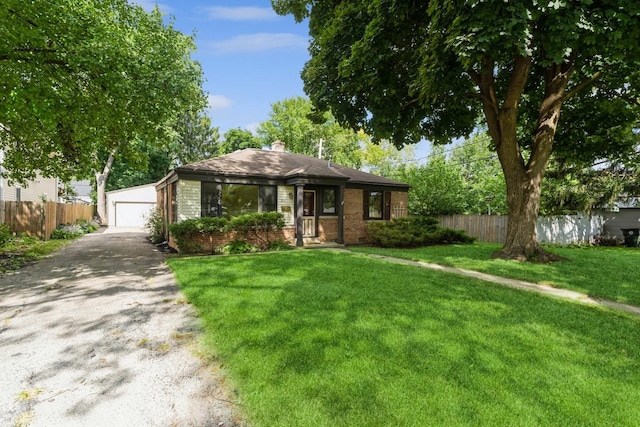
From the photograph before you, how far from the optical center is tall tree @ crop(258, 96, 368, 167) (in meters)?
34.4

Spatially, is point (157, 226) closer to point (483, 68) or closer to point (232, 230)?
point (232, 230)

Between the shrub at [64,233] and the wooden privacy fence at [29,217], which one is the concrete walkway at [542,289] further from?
the shrub at [64,233]

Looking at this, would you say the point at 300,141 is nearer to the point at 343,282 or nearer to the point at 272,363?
the point at 343,282

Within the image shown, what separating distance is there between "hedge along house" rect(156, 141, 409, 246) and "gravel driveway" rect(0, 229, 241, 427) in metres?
6.17

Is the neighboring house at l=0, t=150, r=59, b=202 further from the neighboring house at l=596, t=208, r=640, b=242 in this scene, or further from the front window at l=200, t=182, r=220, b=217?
the neighboring house at l=596, t=208, r=640, b=242

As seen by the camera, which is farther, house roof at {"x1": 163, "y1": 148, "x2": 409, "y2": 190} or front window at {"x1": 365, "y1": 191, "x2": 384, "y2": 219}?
front window at {"x1": 365, "y1": 191, "x2": 384, "y2": 219}

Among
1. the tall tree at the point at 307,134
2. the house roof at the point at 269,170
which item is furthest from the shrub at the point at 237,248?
the tall tree at the point at 307,134

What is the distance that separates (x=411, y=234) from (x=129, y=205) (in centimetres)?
2560

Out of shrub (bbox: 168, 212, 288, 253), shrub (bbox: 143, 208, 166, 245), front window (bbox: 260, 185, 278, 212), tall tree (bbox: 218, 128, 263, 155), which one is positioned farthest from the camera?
tall tree (bbox: 218, 128, 263, 155)

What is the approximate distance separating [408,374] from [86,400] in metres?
2.69

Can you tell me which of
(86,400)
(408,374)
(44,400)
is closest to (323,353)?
(408,374)

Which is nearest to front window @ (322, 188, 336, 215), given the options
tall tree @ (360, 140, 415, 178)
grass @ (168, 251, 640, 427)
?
grass @ (168, 251, 640, 427)

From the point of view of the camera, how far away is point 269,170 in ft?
45.4

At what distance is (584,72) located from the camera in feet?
31.2
